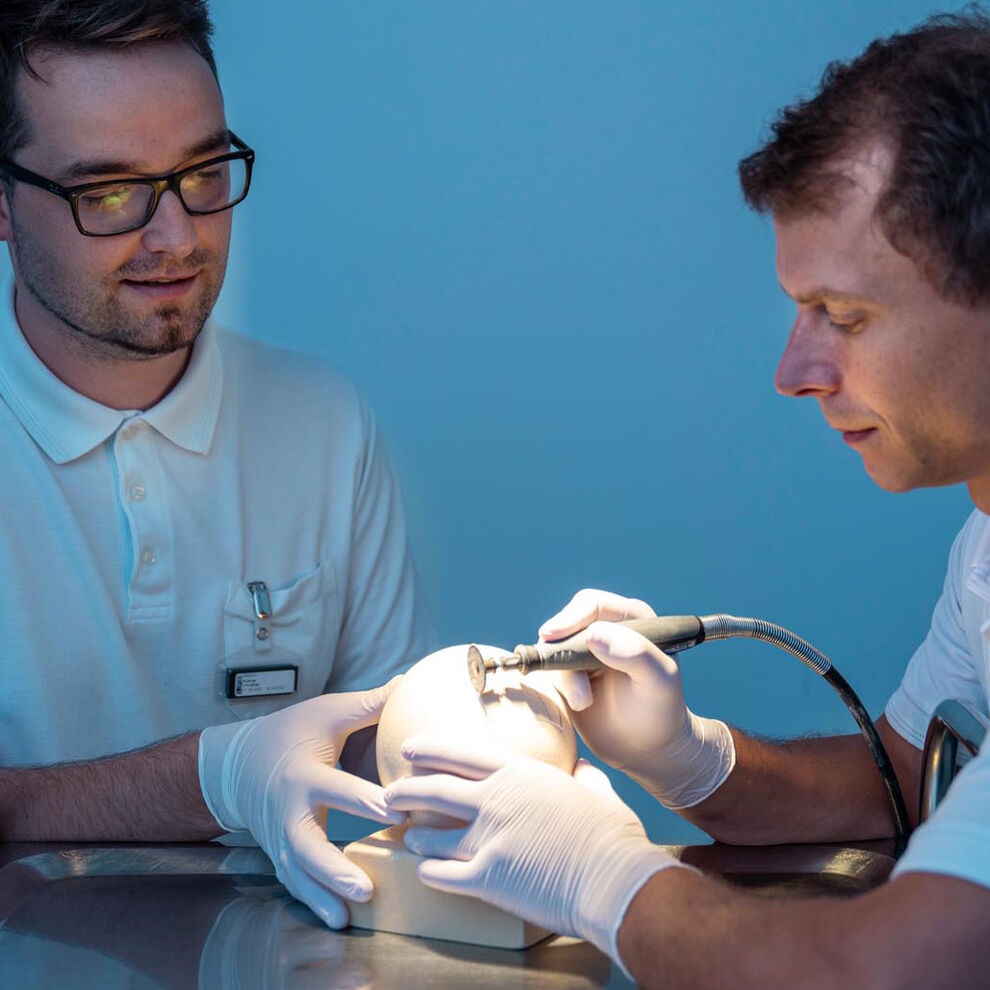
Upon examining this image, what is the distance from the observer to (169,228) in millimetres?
2033

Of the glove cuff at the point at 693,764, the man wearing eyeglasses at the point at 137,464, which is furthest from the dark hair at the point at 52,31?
the glove cuff at the point at 693,764

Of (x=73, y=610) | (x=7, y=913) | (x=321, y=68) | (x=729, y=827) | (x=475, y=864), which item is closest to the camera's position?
(x=475, y=864)

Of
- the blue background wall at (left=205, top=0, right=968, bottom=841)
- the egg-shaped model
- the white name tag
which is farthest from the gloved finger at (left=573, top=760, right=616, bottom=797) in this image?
the blue background wall at (left=205, top=0, right=968, bottom=841)

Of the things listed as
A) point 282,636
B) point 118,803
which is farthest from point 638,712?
point 282,636

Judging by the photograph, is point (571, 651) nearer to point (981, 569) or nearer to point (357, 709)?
point (357, 709)

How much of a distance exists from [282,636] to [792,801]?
0.92 metres

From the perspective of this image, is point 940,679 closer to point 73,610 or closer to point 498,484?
point 73,610

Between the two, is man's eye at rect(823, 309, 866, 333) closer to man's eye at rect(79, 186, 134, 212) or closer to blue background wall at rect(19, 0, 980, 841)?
man's eye at rect(79, 186, 134, 212)

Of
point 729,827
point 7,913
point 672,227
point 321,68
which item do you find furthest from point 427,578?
point 7,913

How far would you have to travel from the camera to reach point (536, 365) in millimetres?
3203

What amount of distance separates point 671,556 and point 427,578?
607 millimetres

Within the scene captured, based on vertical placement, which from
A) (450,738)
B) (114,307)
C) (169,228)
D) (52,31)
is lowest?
(450,738)

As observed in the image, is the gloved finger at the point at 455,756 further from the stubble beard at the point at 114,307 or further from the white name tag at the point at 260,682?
the stubble beard at the point at 114,307

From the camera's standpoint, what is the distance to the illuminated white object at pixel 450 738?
1.39 meters
